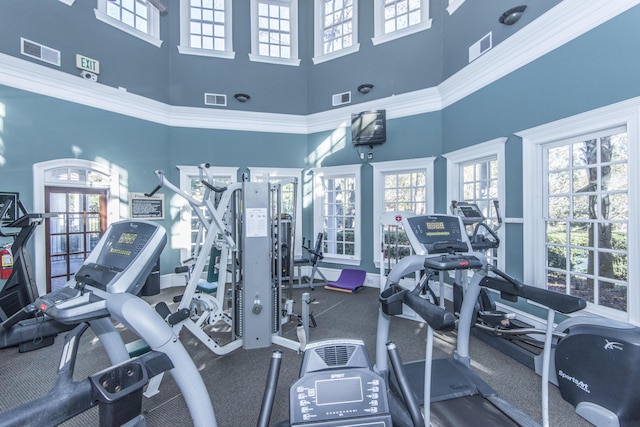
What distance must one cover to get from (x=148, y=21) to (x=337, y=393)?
677cm

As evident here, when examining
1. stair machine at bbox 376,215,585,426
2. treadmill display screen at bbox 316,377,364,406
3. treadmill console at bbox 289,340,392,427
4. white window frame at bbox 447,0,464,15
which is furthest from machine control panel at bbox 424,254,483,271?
white window frame at bbox 447,0,464,15

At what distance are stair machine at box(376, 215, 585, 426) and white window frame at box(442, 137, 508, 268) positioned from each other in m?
1.72

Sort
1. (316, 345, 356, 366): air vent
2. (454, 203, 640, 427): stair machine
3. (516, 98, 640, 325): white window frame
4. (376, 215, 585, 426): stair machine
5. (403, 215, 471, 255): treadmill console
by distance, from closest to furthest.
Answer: (316, 345, 356, 366): air vent → (454, 203, 640, 427): stair machine → (376, 215, 585, 426): stair machine → (403, 215, 471, 255): treadmill console → (516, 98, 640, 325): white window frame

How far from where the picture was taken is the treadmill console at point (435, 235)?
2332 millimetres

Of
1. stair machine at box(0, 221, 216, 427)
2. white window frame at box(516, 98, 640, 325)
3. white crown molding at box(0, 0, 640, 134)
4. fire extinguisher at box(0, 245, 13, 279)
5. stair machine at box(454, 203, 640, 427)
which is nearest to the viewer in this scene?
stair machine at box(0, 221, 216, 427)

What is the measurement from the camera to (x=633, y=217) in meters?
2.50

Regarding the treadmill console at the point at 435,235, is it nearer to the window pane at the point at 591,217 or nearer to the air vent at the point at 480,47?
the window pane at the point at 591,217

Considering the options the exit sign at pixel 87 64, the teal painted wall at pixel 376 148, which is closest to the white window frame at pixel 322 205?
the teal painted wall at pixel 376 148

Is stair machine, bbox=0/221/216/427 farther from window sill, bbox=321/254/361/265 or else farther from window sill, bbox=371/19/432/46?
window sill, bbox=371/19/432/46

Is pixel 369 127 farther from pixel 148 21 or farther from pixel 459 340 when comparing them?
pixel 148 21

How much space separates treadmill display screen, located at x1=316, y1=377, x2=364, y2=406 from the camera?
1384mm

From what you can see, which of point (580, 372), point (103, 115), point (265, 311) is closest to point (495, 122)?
point (580, 372)

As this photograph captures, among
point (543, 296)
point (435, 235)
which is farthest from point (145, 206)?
point (543, 296)

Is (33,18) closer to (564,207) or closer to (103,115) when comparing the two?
(103,115)
